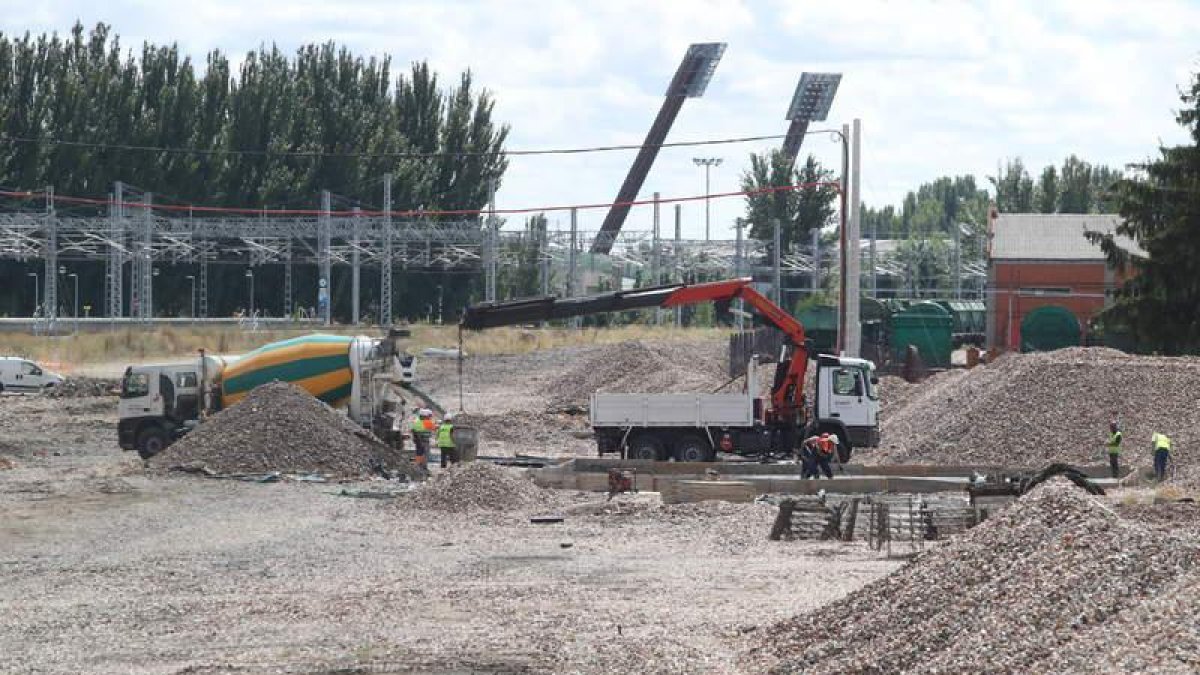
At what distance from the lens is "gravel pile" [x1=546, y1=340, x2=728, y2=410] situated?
53594 mm

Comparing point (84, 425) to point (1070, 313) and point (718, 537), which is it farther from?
point (1070, 313)

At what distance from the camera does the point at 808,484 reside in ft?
101

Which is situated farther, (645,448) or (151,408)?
(151,408)

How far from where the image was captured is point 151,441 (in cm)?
4009

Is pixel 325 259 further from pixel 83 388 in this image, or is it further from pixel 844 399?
pixel 844 399

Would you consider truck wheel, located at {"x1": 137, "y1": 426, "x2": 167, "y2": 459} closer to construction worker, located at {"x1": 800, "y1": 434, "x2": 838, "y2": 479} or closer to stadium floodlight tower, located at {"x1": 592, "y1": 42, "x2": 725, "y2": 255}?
construction worker, located at {"x1": 800, "y1": 434, "x2": 838, "y2": 479}

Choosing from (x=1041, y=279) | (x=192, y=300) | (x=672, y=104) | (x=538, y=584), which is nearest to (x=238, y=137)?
(x=192, y=300)

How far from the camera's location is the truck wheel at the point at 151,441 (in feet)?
131

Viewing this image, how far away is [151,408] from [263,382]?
248cm

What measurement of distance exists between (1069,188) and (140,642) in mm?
107765

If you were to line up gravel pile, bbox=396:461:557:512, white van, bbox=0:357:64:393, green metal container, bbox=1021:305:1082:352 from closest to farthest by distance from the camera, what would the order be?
gravel pile, bbox=396:461:557:512 < white van, bbox=0:357:64:393 < green metal container, bbox=1021:305:1082:352

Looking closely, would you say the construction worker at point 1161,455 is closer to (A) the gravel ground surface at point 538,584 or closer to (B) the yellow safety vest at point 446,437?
(A) the gravel ground surface at point 538,584

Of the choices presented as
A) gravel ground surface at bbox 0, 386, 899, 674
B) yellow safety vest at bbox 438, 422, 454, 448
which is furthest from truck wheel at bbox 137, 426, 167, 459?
yellow safety vest at bbox 438, 422, 454, 448

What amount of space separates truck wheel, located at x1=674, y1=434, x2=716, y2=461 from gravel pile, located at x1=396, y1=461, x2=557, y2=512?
6494mm
